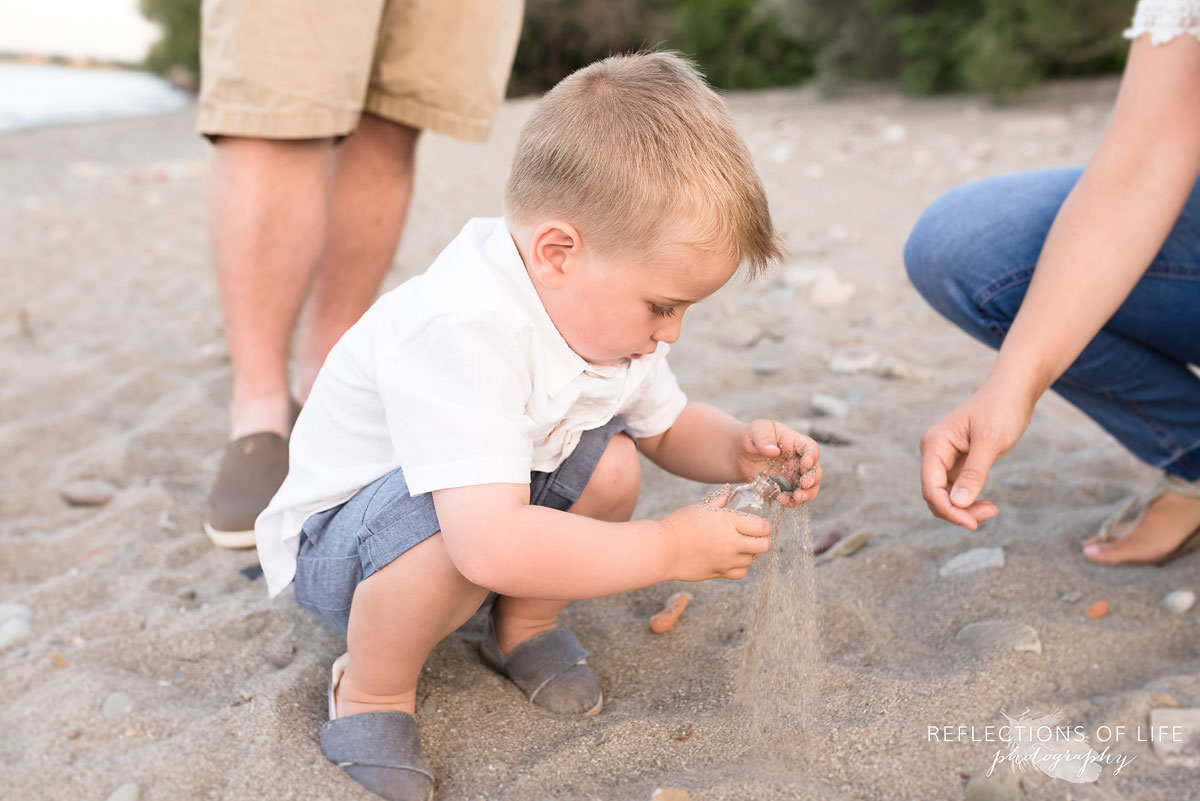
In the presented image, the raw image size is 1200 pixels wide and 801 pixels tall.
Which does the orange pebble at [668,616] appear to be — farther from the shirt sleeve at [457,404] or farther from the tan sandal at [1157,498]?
the tan sandal at [1157,498]

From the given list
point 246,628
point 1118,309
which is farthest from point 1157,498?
point 246,628

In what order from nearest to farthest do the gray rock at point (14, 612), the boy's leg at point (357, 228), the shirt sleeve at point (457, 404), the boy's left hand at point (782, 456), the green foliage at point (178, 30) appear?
the shirt sleeve at point (457, 404), the boy's left hand at point (782, 456), the gray rock at point (14, 612), the boy's leg at point (357, 228), the green foliage at point (178, 30)

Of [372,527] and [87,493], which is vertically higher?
[372,527]

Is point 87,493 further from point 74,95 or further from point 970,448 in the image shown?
point 74,95

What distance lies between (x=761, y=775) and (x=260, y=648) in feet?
3.18

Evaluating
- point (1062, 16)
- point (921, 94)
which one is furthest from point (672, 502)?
point (921, 94)

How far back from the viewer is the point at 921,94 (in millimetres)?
9398

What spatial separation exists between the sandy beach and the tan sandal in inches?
1.4

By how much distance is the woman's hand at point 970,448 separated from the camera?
160 centimetres

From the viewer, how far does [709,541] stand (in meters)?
1.49

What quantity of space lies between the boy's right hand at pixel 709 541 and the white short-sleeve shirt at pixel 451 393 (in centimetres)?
25

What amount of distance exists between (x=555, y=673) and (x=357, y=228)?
1.48 metres

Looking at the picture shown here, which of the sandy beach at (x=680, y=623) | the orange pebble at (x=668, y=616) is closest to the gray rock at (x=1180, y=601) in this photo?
the sandy beach at (x=680, y=623)

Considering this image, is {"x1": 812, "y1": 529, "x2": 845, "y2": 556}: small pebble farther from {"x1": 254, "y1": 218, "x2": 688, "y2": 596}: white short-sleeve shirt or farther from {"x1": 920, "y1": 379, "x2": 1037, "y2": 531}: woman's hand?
{"x1": 254, "y1": 218, "x2": 688, "y2": 596}: white short-sleeve shirt
